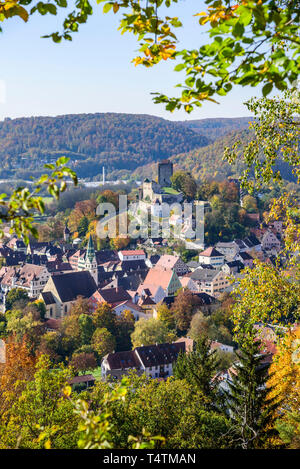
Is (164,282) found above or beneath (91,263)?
beneath

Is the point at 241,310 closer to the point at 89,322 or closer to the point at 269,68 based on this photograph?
the point at 269,68

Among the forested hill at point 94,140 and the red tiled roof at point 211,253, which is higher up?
the forested hill at point 94,140

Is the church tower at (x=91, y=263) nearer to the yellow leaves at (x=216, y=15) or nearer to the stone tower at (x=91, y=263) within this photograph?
the stone tower at (x=91, y=263)

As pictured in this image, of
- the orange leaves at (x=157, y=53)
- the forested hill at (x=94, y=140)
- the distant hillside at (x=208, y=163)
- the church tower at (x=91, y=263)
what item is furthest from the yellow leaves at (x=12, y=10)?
the forested hill at (x=94, y=140)

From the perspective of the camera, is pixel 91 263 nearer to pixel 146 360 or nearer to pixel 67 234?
pixel 67 234

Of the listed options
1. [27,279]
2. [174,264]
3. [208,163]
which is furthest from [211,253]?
[208,163]

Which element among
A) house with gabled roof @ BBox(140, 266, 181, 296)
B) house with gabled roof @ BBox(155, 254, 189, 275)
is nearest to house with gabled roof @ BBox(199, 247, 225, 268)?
house with gabled roof @ BBox(155, 254, 189, 275)

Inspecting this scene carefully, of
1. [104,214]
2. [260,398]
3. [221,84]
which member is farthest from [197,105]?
[104,214]

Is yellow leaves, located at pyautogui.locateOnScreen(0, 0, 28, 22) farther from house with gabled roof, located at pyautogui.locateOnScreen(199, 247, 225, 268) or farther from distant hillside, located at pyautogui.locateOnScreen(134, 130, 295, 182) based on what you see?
distant hillside, located at pyautogui.locateOnScreen(134, 130, 295, 182)
